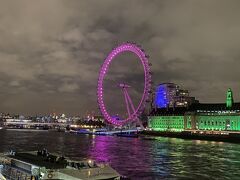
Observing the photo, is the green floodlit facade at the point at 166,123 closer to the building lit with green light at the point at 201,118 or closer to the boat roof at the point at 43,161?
the building lit with green light at the point at 201,118

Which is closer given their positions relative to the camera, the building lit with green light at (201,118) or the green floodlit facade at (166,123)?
the building lit with green light at (201,118)

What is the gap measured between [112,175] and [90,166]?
1437 millimetres

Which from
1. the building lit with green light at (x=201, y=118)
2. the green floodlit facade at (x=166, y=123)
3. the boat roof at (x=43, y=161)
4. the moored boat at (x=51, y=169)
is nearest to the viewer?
the moored boat at (x=51, y=169)

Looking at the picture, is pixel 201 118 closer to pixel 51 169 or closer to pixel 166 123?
pixel 166 123

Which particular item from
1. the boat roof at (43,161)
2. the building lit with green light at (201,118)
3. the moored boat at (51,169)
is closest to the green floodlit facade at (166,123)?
the building lit with green light at (201,118)

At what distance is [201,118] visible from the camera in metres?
149

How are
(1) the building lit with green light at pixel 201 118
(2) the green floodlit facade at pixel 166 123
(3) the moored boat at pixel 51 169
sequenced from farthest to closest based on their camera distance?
(2) the green floodlit facade at pixel 166 123 < (1) the building lit with green light at pixel 201 118 < (3) the moored boat at pixel 51 169

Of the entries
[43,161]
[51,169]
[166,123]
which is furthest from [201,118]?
[51,169]

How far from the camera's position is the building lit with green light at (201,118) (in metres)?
137

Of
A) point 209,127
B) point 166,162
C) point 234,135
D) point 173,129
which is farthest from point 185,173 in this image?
point 173,129

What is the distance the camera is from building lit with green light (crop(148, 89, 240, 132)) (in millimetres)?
136938

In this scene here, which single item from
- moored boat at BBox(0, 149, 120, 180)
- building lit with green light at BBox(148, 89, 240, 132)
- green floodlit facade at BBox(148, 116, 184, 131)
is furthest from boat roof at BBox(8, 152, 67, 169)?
green floodlit facade at BBox(148, 116, 184, 131)

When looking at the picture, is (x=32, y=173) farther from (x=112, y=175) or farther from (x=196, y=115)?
(x=196, y=115)

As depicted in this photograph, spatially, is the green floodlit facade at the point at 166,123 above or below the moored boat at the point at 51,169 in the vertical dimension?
above
